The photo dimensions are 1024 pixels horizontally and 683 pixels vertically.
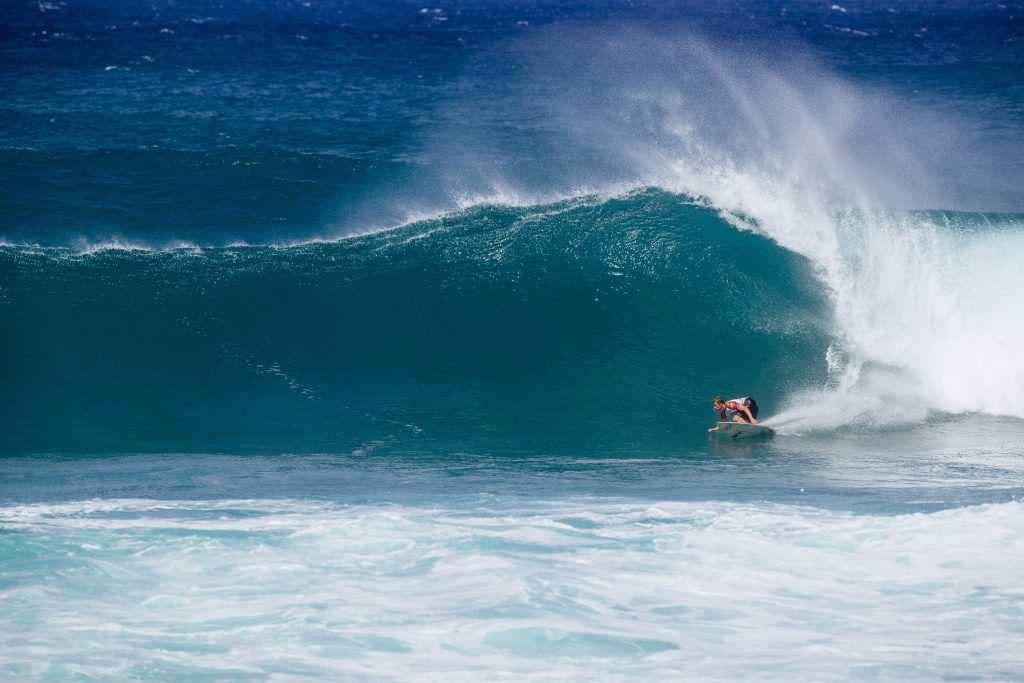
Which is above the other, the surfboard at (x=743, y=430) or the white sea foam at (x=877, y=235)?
the white sea foam at (x=877, y=235)

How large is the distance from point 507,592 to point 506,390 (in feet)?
21.1

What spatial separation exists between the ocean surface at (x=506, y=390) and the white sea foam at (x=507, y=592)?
3 cm

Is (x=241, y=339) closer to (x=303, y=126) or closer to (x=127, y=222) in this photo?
(x=127, y=222)

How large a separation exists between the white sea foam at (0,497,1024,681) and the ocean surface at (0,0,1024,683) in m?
0.03

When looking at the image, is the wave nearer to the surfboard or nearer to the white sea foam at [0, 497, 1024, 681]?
the surfboard

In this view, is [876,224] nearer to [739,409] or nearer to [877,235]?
[877,235]

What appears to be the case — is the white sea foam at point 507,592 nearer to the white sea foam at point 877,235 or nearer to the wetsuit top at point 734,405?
the wetsuit top at point 734,405

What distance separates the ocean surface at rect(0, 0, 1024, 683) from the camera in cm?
773

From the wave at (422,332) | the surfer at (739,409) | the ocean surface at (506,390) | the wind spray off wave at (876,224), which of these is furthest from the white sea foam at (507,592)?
the wind spray off wave at (876,224)

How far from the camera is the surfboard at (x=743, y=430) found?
12.6 metres

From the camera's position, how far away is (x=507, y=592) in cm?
816

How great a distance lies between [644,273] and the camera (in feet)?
54.3

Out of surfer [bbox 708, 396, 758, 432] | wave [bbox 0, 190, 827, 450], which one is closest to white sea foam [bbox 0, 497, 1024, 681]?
surfer [bbox 708, 396, 758, 432]

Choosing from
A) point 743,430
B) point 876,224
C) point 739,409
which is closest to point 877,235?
point 876,224
